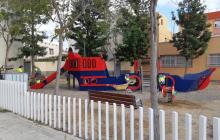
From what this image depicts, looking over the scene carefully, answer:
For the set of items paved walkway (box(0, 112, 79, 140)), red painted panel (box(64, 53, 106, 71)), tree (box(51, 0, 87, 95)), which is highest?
tree (box(51, 0, 87, 95))

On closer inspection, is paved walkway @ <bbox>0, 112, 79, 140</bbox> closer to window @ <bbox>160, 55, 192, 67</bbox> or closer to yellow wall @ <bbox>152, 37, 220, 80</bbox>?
yellow wall @ <bbox>152, 37, 220, 80</bbox>

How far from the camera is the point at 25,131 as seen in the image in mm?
8453

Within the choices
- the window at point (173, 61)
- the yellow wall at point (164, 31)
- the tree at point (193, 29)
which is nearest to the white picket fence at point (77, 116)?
the tree at point (193, 29)

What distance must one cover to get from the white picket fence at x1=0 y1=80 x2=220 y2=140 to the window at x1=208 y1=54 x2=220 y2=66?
24442mm

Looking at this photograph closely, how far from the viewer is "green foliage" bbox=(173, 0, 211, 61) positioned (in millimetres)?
31312

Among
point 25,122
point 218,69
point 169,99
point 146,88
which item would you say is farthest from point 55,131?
point 218,69

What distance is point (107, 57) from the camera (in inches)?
1485

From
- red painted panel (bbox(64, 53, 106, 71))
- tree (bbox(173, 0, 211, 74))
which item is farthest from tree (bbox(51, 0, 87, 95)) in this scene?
tree (bbox(173, 0, 211, 74))

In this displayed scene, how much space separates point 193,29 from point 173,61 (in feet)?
18.6

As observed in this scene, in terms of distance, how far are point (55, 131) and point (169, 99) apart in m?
7.16

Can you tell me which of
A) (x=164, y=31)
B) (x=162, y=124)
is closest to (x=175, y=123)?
(x=162, y=124)

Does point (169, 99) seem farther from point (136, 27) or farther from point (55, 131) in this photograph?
point (136, 27)

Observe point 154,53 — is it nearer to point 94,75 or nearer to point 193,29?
point 94,75

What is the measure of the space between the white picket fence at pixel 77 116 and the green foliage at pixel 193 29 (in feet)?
73.4
